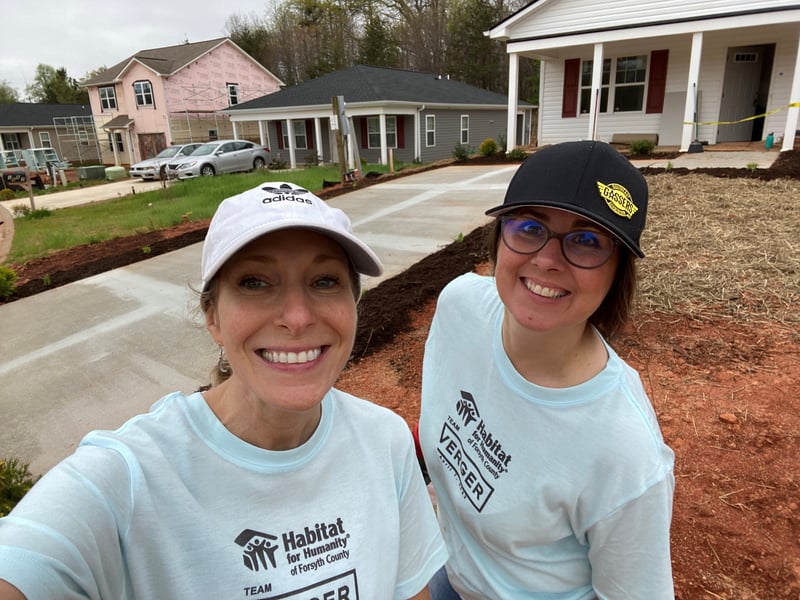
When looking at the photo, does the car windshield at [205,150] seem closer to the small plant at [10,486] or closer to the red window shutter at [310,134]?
the red window shutter at [310,134]

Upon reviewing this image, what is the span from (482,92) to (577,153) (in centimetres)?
3103

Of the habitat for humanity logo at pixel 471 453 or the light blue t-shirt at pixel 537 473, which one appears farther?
the habitat for humanity logo at pixel 471 453

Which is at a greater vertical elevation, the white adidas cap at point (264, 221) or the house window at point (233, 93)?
the house window at point (233, 93)

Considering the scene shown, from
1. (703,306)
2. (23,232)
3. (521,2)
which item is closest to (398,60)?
(521,2)

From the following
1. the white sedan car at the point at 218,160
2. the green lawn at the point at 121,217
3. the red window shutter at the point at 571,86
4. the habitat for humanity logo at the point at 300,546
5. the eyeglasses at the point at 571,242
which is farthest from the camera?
the white sedan car at the point at 218,160

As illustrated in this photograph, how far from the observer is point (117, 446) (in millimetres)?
987

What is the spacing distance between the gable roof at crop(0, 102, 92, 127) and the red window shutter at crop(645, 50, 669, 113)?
140 feet

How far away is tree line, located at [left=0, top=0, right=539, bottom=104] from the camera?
38875 millimetres

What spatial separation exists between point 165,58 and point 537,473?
38771 millimetres

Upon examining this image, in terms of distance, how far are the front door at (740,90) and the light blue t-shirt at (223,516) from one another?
1718cm

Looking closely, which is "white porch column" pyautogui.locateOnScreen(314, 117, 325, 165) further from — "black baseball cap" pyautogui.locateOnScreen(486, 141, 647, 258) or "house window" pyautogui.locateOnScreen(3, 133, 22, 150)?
"house window" pyautogui.locateOnScreen(3, 133, 22, 150)

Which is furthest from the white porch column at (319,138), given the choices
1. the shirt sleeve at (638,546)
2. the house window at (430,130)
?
the shirt sleeve at (638,546)

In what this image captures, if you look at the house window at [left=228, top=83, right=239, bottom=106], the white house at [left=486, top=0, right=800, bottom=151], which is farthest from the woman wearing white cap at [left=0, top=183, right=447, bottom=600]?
the house window at [left=228, top=83, right=239, bottom=106]

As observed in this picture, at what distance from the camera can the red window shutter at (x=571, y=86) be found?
657 inches
